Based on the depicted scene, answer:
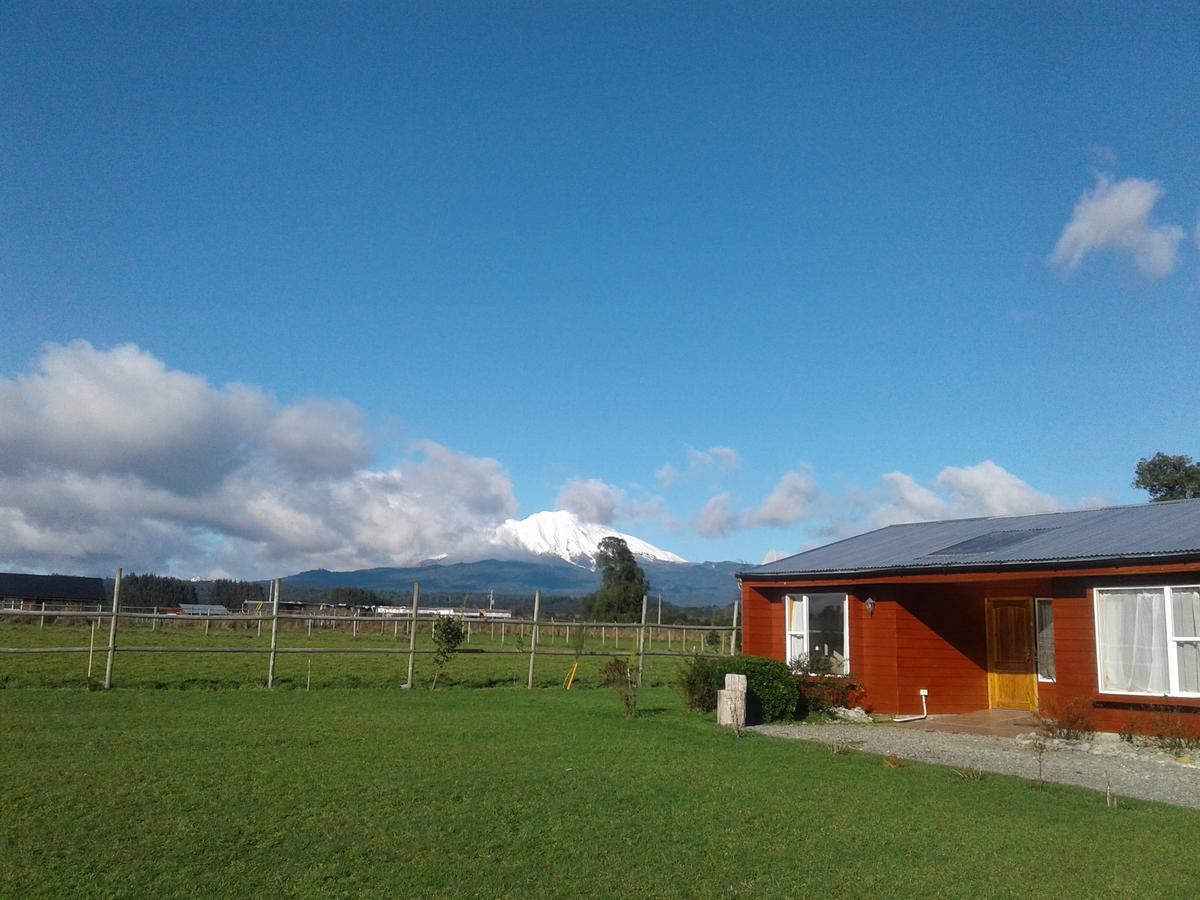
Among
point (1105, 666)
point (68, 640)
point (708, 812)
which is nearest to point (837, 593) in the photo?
point (1105, 666)

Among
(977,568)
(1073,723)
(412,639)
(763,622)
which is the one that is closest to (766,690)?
(977,568)

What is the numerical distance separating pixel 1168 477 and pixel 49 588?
3075 inches

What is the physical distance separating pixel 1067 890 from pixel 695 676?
9963 mm

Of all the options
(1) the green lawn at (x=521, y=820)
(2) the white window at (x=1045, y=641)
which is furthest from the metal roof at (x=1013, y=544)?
(1) the green lawn at (x=521, y=820)

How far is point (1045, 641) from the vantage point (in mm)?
16312

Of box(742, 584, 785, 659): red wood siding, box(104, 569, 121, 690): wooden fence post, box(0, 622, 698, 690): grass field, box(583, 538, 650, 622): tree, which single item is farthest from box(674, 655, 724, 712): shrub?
box(583, 538, 650, 622): tree

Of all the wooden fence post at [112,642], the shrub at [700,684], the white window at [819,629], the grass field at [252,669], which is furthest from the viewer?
the grass field at [252,669]

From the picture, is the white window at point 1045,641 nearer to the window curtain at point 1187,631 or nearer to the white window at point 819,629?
the white window at point 819,629

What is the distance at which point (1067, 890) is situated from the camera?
642cm

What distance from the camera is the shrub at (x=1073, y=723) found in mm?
13336

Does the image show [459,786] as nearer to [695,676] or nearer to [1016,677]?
[695,676]

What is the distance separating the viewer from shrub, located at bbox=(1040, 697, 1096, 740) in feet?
43.8

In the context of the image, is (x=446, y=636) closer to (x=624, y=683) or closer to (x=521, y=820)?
(x=624, y=683)

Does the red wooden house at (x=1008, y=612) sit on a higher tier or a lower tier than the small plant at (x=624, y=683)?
higher
